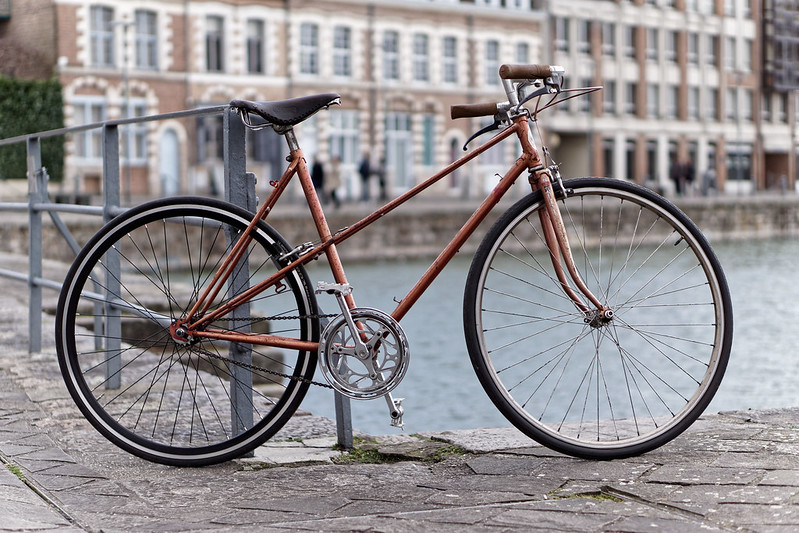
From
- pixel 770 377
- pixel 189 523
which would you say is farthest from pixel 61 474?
pixel 770 377

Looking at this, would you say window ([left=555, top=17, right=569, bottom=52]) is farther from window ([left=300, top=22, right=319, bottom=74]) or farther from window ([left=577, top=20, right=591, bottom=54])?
window ([left=300, top=22, right=319, bottom=74])

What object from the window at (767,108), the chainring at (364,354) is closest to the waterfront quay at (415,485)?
the chainring at (364,354)

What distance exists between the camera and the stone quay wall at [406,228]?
25.6 m

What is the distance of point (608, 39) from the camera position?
58.3 meters

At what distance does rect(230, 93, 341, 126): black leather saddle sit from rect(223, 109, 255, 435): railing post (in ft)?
0.79

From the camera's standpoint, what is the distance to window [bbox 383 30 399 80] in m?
48.7

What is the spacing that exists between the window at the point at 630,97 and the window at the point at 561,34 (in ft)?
14.4

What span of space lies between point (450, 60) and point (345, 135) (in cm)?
650

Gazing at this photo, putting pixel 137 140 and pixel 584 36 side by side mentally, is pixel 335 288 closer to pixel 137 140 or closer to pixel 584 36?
pixel 137 140

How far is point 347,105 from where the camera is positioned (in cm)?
4666

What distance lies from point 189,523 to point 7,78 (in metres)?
36.5

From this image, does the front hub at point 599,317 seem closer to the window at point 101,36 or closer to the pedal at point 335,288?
the pedal at point 335,288

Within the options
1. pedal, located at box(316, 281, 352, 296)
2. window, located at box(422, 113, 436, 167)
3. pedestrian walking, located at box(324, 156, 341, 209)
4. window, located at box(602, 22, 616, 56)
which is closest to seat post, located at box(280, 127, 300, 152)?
pedal, located at box(316, 281, 352, 296)

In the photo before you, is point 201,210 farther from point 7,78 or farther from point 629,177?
point 629,177
